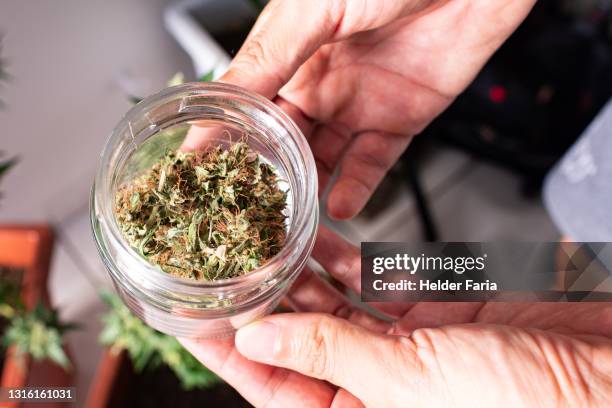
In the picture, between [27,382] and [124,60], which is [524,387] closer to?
[27,382]

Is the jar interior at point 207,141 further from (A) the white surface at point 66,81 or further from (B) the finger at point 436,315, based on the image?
(A) the white surface at point 66,81

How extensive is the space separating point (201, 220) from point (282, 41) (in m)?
0.24

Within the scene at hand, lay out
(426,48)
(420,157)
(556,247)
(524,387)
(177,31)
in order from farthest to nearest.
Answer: (420,157) → (177,31) → (556,247) → (426,48) → (524,387)

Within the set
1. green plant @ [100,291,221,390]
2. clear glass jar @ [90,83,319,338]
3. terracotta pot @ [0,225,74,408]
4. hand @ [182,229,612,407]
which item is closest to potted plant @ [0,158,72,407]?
terracotta pot @ [0,225,74,408]

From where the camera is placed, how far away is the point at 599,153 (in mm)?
1170

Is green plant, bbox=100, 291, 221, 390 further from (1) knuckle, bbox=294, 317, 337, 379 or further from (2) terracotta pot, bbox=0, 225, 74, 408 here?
(1) knuckle, bbox=294, 317, 337, 379

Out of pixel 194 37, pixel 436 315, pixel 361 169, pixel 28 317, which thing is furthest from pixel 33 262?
pixel 436 315

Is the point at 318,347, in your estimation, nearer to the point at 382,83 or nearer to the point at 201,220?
the point at 201,220

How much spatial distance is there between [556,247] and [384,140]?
1.23ft

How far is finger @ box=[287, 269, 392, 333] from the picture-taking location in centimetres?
84

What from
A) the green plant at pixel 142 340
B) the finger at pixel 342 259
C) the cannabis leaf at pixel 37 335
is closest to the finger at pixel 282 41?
the finger at pixel 342 259

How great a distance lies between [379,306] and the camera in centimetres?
86

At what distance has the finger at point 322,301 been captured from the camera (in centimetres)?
84

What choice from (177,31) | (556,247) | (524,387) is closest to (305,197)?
(524,387)
